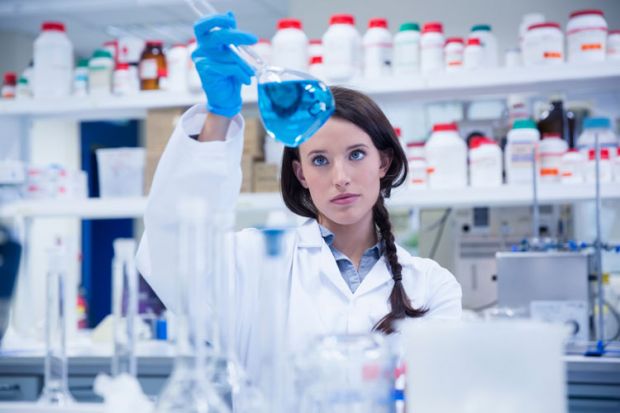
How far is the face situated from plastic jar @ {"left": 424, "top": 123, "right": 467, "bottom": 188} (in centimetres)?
110

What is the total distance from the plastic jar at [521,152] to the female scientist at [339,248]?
910mm

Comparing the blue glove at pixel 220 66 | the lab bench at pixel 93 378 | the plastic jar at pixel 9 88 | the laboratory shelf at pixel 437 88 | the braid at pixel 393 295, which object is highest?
the plastic jar at pixel 9 88

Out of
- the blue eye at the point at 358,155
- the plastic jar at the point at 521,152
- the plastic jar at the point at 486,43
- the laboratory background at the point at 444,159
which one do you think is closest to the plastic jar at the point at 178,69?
the laboratory background at the point at 444,159

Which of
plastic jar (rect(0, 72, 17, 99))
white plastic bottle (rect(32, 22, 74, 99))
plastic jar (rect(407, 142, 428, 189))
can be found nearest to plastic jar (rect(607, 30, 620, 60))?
plastic jar (rect(407, 142, 428, 189))

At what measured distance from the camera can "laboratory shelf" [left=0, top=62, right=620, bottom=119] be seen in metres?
2.45

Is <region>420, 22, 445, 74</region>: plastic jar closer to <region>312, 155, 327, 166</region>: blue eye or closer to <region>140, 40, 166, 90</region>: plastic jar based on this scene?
<region>140, 40, 166, 90</region>: plastic jar

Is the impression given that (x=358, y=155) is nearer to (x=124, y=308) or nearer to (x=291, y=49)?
(x=124, y=308)

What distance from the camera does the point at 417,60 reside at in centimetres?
259

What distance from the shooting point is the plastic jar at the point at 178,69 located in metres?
2.77

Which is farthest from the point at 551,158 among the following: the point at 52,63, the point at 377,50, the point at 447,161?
the point at 52,63

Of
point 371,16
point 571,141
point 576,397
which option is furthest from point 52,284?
point 371,16

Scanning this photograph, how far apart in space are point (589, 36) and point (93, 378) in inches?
81.1

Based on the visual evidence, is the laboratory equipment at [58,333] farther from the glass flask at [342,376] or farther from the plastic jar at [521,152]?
the plastic jar at [521,152]

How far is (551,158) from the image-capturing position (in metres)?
2.49
